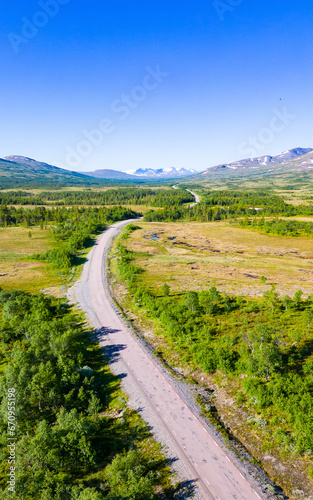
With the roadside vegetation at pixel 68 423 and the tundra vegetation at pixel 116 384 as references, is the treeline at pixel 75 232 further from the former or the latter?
the roadside vegetation at pixel 68 423

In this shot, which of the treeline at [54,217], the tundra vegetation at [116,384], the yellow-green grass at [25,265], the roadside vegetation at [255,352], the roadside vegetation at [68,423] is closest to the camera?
the roadside vegetation at [68,423]

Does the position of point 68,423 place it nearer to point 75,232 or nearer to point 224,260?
point 224,260

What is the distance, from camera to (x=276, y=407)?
24797mm

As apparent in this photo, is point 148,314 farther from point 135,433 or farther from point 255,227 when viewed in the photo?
point 255,227

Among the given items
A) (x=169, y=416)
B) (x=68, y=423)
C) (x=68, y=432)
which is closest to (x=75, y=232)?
(x=68, y=423)

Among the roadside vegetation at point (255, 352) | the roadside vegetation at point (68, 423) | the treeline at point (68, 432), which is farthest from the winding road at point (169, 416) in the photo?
the roadside vegetation at point (255, 352)

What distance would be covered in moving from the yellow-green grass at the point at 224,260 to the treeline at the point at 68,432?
3318 centimetres

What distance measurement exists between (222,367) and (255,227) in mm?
127774

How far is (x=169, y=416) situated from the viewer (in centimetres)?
2458

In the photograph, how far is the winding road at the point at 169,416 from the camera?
18672 millimetres

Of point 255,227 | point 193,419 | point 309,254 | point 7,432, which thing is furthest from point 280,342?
point 255,227

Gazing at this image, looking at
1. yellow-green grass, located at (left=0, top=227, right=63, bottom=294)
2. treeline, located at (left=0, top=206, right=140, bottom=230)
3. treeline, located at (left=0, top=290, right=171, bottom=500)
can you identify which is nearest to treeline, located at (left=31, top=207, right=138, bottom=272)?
treeline, located at (left=0, top=206, right=140, bottom=230)

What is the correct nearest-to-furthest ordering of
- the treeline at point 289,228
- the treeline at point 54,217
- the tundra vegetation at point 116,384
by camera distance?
the tundra vegetation at point 116,384
the treeline at point 289,228
the treeline at point 54,217

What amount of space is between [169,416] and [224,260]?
65.2 meters
